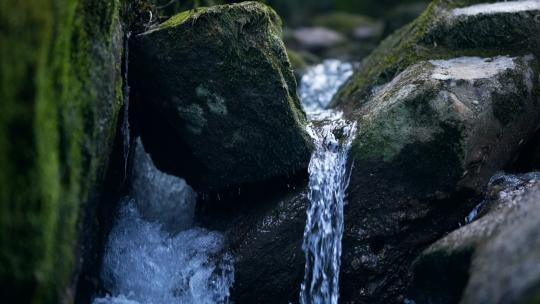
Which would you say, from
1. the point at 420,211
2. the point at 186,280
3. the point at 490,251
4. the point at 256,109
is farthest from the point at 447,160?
the point at 186,280

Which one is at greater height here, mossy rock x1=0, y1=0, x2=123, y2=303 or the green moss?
mossy rock x1=0, y1=0, x2=123, y2=303

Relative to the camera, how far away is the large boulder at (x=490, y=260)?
9.91 ft

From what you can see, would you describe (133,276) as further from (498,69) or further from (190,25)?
(498,69)

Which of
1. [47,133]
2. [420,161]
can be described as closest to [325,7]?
[420,161]

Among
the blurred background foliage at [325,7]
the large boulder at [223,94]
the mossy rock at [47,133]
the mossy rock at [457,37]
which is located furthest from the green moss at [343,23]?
the mossy rock at [47,133]

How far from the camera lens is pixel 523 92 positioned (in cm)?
521

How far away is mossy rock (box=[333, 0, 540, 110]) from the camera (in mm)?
5660

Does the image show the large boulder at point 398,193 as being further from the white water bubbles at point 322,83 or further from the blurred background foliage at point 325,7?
the blurred background foliage at point 325,7

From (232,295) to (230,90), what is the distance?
1.80 meters

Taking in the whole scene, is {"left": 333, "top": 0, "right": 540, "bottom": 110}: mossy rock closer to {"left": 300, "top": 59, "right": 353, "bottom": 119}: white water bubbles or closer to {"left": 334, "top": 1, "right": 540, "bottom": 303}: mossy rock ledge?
{"left": 334, "top": 1, "right": 540, "bottom": 303}: mossy rock ledge

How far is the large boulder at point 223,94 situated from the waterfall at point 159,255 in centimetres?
67

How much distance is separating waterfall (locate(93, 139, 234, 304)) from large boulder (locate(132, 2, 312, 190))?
667mm

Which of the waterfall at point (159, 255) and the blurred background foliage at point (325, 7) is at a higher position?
the waterfall at point (159, 255)

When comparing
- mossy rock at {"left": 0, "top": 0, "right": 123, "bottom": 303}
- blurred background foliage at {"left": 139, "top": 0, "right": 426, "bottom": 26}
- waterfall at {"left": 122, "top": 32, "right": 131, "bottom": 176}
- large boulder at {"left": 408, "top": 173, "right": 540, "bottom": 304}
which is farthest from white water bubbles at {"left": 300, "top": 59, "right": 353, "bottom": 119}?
blurred background foliage at {"left": 139, "top": 0, "right": 426, "bottom": 26}
